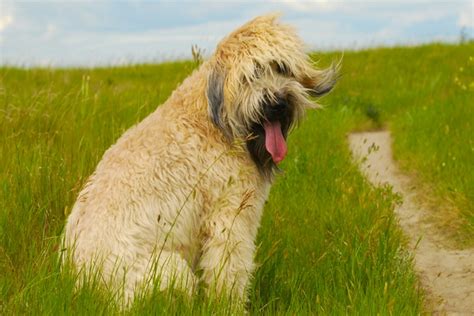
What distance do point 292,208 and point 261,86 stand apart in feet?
7.32

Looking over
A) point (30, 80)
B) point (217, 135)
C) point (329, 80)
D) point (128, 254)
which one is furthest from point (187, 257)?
point (30, 80)

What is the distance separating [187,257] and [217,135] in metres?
0.82

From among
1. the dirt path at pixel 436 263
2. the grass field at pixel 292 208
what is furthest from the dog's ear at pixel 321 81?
the grass field at pixel 292 208

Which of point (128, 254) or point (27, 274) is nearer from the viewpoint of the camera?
point (128, 254)

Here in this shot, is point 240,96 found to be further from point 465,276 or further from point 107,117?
point 107,117

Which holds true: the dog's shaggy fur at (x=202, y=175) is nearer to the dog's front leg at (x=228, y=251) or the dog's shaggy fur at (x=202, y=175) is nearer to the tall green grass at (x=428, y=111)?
the dog's front leg at (x=228, y=251)

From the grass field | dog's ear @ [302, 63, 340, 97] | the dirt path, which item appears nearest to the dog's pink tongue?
dog's ear @ [302, 63, 340, 97]

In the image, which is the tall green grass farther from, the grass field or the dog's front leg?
the dog's front leg

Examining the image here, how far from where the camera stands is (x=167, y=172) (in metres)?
4.34

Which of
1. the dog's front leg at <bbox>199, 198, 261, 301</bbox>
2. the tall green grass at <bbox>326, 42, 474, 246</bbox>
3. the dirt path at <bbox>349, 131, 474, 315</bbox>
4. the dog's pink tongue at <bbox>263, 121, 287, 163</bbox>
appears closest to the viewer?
the dog's front leg at <bbox>199, 198, 261, 301</bbox>

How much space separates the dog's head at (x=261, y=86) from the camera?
178 inches

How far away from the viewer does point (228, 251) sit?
4293 millimetres

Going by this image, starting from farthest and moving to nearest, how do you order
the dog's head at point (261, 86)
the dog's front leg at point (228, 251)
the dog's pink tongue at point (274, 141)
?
the dog's pink tongue at point (274, 141)
the dog's head at point (261, 86)
the dog's front leg at point (228, 251)

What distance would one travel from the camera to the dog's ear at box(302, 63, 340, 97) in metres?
4.87
